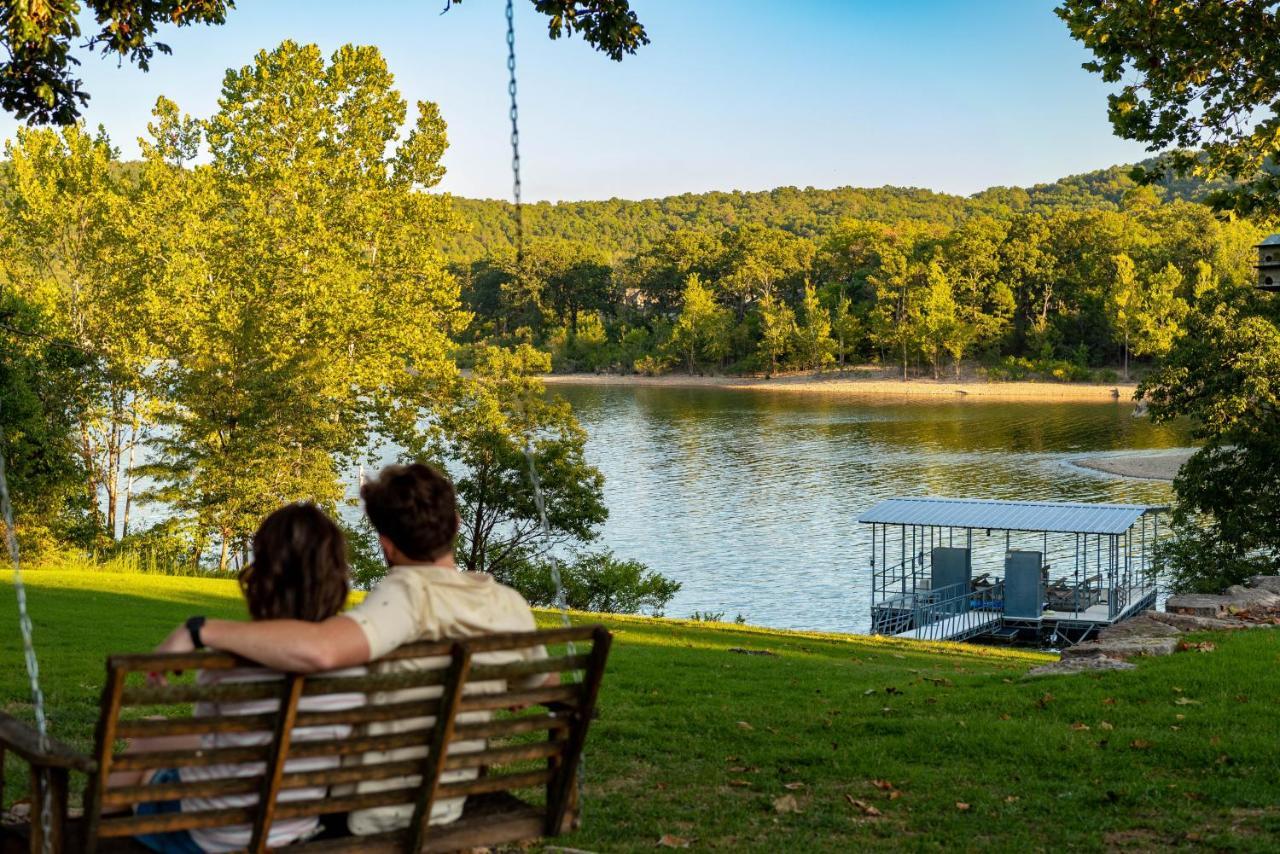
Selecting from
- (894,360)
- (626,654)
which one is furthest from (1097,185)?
(626,654)

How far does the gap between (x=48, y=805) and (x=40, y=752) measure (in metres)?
0.15

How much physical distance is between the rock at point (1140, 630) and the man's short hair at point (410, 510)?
326 inches

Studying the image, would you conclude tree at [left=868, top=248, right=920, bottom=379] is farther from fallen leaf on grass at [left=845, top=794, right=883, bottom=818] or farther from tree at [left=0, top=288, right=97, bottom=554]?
fallen leaf on grass at [left=845, top=794, right=883, bottom=818]

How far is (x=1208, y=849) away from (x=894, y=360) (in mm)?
94855

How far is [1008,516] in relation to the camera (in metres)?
24.3

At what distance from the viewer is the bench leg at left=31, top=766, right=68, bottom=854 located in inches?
116

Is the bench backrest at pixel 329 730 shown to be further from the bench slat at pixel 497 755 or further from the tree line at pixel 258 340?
the tree line at pixel 258 340

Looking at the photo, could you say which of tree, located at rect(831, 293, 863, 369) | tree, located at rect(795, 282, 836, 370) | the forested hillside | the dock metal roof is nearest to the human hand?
the dock metal roof

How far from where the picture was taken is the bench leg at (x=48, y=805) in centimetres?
294

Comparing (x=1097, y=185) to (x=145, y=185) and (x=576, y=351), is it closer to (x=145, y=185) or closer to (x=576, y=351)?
(x=576, y=351)

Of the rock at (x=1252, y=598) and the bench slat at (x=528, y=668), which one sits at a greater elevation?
the bench slat at (x=528, y=668)

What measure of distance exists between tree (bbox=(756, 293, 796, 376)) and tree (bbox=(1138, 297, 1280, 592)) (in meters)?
75.8

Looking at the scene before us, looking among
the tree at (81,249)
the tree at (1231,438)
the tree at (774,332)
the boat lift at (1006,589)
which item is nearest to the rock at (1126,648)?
the tree at (1231,438)

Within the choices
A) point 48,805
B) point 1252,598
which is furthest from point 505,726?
point 1252,598
